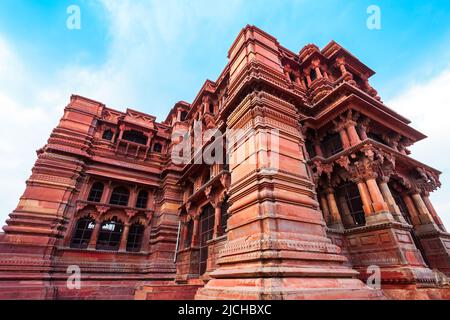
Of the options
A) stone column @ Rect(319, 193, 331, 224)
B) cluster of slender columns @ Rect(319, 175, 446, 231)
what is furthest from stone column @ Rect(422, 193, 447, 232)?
stone column @ Rect(319, 193, 331, 224)

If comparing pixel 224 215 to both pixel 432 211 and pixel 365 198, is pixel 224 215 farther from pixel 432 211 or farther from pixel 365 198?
pixel 432 211

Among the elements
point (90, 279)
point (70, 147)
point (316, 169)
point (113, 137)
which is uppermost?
point (113, 137)

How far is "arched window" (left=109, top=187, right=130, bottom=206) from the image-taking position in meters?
13.0

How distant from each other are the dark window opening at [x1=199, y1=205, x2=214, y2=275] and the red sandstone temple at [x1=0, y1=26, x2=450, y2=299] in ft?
0.30

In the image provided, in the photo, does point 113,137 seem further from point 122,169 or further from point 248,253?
point 248,253

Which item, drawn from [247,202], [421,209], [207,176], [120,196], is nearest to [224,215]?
[207,176]

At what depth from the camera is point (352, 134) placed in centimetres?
789

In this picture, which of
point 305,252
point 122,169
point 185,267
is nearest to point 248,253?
point 305,252

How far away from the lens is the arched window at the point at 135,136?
50.7 ft

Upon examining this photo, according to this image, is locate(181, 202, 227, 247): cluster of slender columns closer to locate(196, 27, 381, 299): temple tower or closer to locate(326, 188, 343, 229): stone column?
locate(196, 27, 381, 299): temple tower

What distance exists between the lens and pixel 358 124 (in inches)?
332

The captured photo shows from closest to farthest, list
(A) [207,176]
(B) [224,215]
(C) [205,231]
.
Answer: (B) [224,215]
(C) [205,231]
(A) [207,176]

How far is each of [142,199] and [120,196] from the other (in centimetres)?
134

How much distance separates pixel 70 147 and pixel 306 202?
44.3 ft
